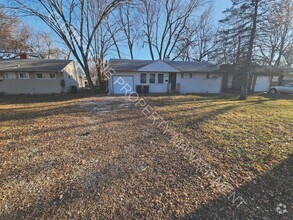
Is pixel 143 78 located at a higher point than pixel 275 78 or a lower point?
lower

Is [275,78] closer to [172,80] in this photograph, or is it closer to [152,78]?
[172,80]

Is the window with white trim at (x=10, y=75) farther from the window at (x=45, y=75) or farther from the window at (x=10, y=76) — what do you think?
the window at (x=45, y=75)

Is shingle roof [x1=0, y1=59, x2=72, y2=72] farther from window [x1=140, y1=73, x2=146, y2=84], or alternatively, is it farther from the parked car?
the parked car

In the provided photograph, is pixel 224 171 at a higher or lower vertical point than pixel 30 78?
lower

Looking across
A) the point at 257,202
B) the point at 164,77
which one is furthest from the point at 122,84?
the point at 257,202

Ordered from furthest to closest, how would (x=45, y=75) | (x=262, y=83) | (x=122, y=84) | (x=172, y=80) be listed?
(x=262, y=83)
(x=172, y=80)
(x=45, y=75)
(x=122, y=84)

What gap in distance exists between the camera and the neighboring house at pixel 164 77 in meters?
14.7

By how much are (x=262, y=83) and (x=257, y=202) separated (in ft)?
72.0

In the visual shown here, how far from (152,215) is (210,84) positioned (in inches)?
676

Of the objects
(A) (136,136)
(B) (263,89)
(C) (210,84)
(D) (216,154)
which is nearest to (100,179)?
(A) (136,136)

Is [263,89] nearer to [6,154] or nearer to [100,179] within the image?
[100,179]

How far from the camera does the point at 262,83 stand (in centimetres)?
1878

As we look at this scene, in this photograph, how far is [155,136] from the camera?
4.67 metres

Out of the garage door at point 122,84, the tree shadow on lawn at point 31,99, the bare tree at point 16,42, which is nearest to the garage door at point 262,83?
the garage door at point 122,84
